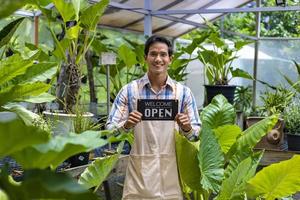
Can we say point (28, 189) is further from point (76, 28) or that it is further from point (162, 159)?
point (76, 28)

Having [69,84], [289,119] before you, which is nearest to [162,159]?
[69,84]

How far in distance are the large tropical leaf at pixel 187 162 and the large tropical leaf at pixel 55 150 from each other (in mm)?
1267

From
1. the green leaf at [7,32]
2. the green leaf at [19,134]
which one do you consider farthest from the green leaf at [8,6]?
the green leaf at [7,32]

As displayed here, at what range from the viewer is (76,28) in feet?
8.29

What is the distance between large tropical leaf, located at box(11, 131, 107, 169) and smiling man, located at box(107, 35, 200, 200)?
1262mm

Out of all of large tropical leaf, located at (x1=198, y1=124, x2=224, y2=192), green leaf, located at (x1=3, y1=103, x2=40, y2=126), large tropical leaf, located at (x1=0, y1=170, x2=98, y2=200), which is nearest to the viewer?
large tropical leaf, located at (x1=0, y1=170, x2=98, y2=200)

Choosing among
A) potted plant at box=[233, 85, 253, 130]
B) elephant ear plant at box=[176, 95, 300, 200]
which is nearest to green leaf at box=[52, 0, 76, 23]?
elephant ear plant at box=[176, 95, 300, 200]

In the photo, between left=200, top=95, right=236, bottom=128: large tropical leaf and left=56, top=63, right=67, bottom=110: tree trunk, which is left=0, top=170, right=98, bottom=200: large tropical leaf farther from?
left=56, top=63, right=67, bottom=110: tree trunk

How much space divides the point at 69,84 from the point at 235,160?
3.68 feet

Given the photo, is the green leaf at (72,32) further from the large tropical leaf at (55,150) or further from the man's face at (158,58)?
the large tropical leaf at (55,150)

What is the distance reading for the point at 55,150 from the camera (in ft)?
2.34

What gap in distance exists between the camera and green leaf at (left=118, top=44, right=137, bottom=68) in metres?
3.65

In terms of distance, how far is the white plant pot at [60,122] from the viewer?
7.92 feet

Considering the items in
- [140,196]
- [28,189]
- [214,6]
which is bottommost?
[140,196]
